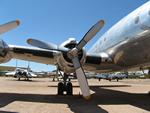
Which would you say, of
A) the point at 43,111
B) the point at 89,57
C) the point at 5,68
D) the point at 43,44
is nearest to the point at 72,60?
the point at 43,44

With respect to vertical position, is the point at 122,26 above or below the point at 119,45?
above

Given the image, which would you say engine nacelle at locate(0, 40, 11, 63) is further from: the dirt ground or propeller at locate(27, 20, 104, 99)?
the dirt ground

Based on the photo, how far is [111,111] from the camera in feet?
33.0

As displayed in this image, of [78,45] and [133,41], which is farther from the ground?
[133,41]

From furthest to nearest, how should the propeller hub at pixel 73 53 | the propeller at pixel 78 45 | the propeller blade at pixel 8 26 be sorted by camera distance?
the propeller hub at pixel 73 53
the propeller at pixel 78 45
the propeller blade at pixel 8 26

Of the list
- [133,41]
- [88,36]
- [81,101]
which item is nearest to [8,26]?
[88,36]

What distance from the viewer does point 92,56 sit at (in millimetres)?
15641

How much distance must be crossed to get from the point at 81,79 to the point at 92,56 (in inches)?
156

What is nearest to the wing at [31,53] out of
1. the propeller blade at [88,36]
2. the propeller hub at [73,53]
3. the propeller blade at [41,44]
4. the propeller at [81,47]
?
the propeller blade at [41,44]

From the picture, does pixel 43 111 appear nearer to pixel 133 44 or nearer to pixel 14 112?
pixel 14 112

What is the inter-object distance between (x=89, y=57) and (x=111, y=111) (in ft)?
18.3

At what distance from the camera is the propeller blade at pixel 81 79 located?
10.8m

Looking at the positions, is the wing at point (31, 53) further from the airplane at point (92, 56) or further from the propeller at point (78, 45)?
the propeller at point (78, 45)

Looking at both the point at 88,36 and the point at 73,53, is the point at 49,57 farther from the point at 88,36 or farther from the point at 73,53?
the point at 88,36
